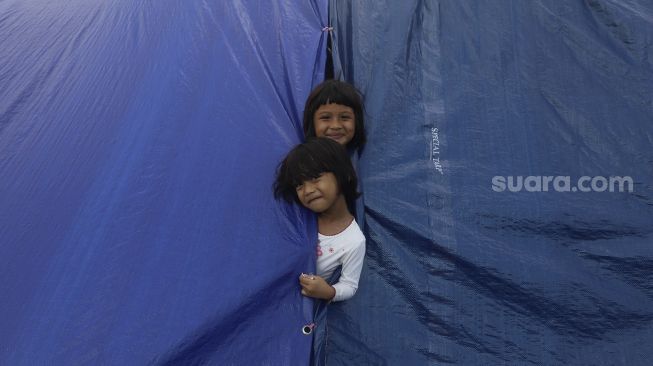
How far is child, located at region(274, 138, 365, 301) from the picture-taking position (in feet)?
4.50

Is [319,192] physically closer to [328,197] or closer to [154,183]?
[328,197]

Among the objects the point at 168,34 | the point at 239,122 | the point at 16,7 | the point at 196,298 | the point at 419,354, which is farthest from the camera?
the point at 16,7

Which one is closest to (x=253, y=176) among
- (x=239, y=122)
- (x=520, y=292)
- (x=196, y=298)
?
(x=239, y=122)

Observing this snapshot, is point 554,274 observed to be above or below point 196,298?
below

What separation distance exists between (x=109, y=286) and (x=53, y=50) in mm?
855

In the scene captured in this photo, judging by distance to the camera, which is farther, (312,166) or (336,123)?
(336,123)

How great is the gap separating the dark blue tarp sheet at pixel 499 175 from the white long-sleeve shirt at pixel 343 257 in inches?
2.1

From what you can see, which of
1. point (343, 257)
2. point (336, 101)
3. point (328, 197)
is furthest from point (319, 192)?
point (336, 101)

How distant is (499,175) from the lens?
4.98ft

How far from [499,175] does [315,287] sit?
55 cm

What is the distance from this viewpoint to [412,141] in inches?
61.7

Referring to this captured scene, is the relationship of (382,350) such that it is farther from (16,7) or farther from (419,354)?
(16,7)

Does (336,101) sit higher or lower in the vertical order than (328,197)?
higher

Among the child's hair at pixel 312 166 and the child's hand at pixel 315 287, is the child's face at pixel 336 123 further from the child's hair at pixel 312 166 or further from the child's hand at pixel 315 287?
the child's hand at pixel 315 287
